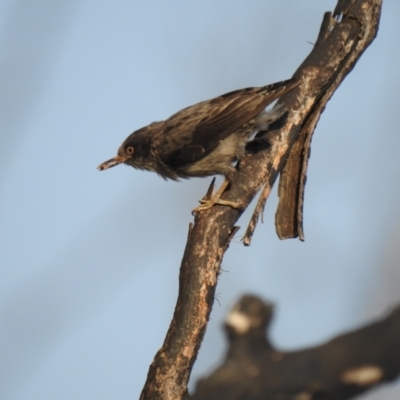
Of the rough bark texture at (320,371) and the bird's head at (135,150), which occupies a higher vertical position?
the bird's head at (135,150)

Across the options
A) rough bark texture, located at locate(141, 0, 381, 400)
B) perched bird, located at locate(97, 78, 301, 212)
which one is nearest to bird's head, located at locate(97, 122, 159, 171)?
perched bird, located at locate(97, 78, 301, 212)

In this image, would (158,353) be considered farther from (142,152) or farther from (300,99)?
(142,152)

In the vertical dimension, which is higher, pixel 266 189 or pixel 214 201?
pixel 266 189

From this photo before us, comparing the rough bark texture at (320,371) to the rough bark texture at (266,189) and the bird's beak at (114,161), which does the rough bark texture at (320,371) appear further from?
the bird's beak at (114,161)

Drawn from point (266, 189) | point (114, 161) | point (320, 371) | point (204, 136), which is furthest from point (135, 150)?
point (320, 371)

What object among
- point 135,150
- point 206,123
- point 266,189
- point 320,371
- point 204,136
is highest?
point 135,150

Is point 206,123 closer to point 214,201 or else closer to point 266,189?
point 266,189

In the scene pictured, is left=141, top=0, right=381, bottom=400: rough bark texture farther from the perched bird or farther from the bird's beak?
the bird's beak

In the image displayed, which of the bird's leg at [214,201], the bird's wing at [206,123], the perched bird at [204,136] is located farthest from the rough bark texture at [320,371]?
the bird's wing at [206,123]
